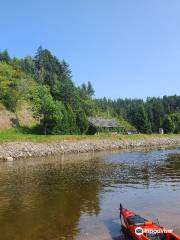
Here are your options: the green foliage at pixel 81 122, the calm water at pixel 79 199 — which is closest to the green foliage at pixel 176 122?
the green foliage at pixel 81 122

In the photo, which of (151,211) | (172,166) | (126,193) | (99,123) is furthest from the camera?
(99,123)

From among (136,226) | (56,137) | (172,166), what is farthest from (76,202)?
(56,137)

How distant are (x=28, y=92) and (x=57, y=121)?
32.1m

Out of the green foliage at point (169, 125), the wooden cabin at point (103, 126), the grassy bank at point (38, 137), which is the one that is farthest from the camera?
the green foliage at point (169, 125)

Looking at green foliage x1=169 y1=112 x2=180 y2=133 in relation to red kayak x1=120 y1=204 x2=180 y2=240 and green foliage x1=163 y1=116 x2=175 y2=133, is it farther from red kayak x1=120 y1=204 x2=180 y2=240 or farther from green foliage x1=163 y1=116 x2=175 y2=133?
red kayak x1=120 y1=204 x2=180 y2=240

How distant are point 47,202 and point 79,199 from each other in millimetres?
3088

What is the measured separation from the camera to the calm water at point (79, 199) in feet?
84.8

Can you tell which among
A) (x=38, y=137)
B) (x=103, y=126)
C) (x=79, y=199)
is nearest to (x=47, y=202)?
(x=79, y=199)

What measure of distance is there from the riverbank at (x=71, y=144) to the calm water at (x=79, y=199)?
75.2 feet

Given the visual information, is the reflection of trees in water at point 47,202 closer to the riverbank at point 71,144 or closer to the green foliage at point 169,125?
the riverbank at point 71,144

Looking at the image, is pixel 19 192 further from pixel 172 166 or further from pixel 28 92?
pixel 28 92

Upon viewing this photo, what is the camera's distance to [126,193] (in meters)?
37.2

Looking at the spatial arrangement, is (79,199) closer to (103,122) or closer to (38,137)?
(38,137)

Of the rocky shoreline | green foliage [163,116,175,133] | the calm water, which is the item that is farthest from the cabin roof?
the calm water
